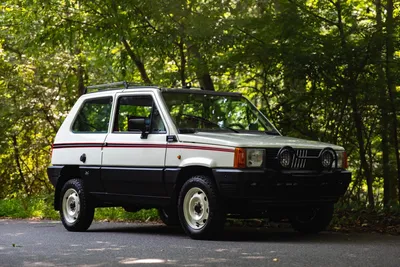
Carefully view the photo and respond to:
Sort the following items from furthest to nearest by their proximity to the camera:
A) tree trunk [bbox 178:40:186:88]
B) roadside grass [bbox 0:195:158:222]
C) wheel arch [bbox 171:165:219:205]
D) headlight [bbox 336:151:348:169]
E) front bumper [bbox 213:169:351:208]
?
tree trunk [bbox 178:40:186:88], roadside grass [bbox 0:195:158:222], headlight [bbox 336:151:348:169], wheel arch [bbox 171:165:219:205], front bumper [bbox 213:169:351:208]

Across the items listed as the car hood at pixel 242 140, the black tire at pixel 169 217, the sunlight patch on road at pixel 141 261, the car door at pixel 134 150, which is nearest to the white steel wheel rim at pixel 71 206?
the car door at pixel 134 150

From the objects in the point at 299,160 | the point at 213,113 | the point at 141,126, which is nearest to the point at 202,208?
the point at 299,160

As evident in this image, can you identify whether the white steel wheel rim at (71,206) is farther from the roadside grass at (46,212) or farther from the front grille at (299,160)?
the front grille at (299,160)

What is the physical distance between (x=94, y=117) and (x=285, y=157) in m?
3.44

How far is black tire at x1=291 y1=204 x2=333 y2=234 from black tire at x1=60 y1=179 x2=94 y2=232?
9.99ft

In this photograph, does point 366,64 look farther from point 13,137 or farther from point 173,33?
point 13,137

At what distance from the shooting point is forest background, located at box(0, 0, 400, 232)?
1245cm

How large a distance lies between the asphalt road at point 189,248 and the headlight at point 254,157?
959 millimetres

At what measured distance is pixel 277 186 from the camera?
359 inches

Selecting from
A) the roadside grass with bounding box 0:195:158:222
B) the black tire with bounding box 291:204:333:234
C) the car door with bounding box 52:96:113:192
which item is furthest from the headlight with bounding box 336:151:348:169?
the roadside grass with bounding box 0:195:158:222

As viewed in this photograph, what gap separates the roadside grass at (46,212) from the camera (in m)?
13.3

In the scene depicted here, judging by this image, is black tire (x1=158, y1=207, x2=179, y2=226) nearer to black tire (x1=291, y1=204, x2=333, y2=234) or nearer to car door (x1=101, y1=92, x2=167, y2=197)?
car door (x1=101, y1=92, x2=167, y2=197)

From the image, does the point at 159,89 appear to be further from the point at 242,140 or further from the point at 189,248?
the point at 189,248

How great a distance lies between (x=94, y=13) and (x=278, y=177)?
25.6 ft
